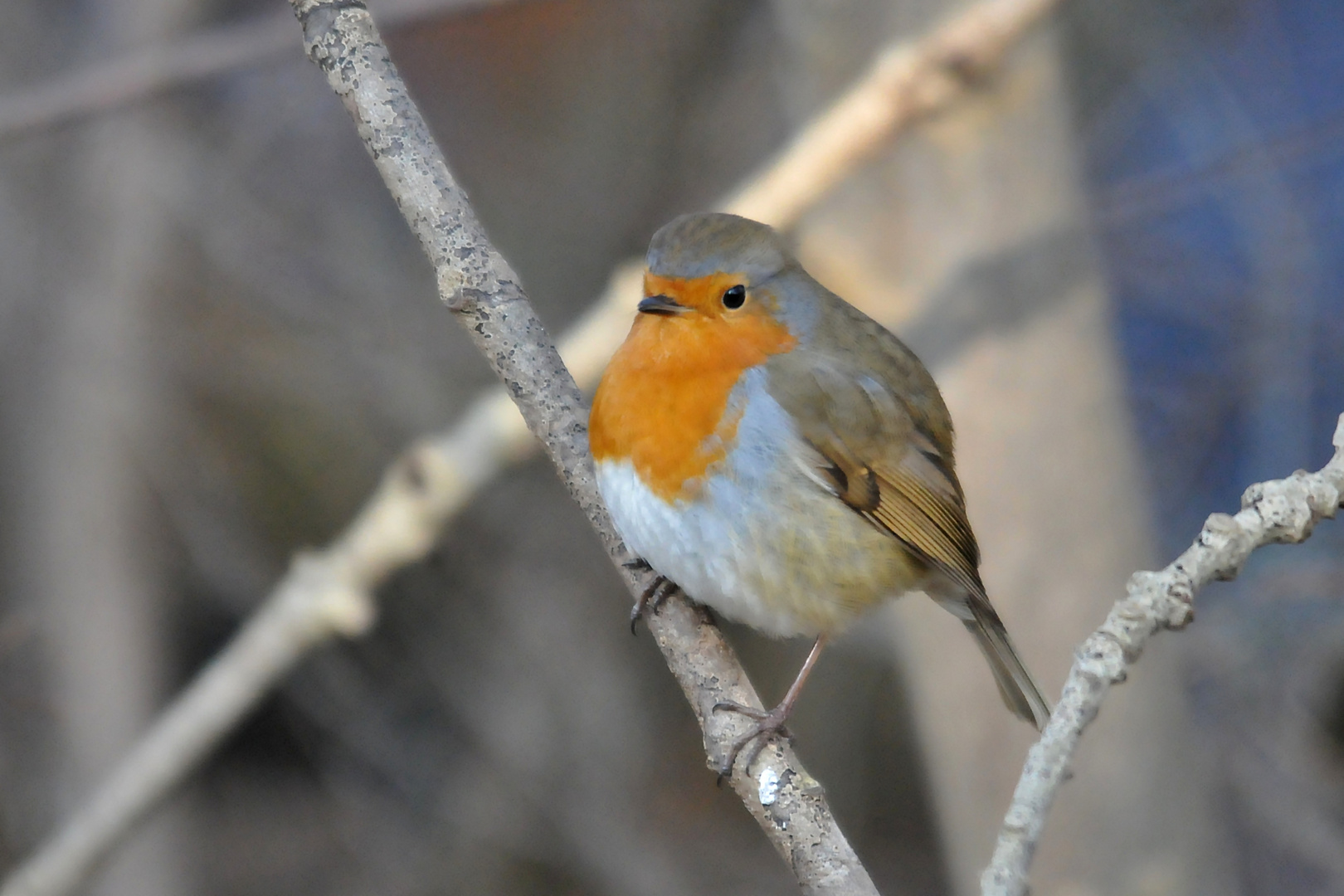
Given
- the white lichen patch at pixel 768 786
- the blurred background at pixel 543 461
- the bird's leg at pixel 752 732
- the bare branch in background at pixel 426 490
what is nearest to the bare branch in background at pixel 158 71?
the blurred background at pixel 543 461

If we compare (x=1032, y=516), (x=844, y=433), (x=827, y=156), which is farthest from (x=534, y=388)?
(x=1032, y=516)

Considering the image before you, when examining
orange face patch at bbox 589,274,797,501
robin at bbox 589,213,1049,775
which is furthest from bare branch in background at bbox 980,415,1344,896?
orange face patch at bbox 589,274,797,501

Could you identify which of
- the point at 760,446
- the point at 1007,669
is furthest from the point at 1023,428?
the point at 760,446

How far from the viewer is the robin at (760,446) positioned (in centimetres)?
232

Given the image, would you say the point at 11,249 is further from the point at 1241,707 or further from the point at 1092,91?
the point at 1241,707

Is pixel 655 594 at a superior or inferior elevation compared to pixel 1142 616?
superior

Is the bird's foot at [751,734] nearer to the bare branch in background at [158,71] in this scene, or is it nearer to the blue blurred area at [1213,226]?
the bare branch in background at [158,71]

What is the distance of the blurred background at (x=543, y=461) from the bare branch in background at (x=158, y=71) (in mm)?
46

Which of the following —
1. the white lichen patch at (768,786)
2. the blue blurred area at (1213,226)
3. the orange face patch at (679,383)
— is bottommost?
the white lichen patch at (768,786)

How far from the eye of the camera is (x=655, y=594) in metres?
2.38

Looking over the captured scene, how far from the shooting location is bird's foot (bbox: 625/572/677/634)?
2.32 m

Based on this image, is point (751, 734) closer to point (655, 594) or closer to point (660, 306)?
point (655, 594)

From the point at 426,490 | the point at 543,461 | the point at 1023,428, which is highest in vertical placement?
the point at 543,461

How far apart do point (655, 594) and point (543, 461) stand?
2671mm
